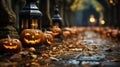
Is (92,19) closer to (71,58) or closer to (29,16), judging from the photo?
(29,16)

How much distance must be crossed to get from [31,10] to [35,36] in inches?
95.8

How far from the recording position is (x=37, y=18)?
17.6 metres

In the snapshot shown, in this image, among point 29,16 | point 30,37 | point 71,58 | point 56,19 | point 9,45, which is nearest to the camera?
point 71,58

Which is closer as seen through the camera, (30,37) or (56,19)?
(30,37)

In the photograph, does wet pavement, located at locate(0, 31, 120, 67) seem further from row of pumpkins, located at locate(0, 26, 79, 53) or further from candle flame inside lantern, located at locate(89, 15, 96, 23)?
candle flame inside lantern, located at locate(89, 15, 96, 23)

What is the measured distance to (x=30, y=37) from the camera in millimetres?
15258

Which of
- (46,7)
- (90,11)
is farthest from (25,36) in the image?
(90,11)

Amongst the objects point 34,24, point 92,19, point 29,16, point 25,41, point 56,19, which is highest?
point 29,16

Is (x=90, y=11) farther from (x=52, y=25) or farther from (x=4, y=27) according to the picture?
(x=4, y=27)

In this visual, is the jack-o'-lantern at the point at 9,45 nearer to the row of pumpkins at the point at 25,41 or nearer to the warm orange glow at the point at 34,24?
the row of pumpkins at the point at 25,41

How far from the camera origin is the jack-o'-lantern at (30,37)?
1517 centimetres

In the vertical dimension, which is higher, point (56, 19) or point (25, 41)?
point (25, 41)

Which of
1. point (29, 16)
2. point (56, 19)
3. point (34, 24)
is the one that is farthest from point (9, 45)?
point (56, 19)

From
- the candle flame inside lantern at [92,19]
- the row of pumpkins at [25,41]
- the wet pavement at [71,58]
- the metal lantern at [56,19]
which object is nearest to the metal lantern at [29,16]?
the row of pumpkins at [25,41]
